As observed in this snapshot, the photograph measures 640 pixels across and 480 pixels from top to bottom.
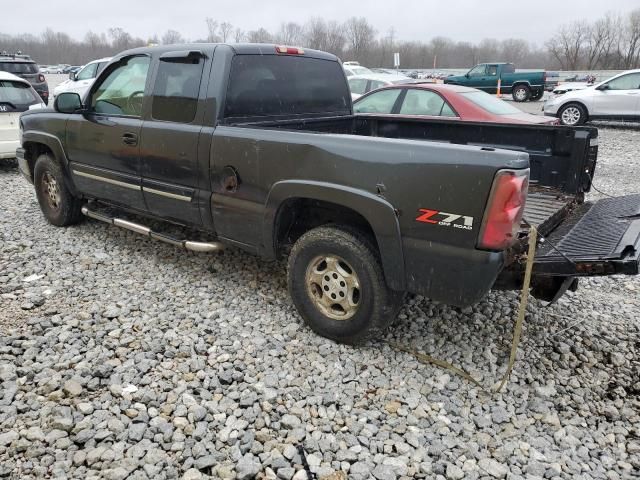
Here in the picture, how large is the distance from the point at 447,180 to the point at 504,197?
297mm

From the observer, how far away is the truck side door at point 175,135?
3.75 m

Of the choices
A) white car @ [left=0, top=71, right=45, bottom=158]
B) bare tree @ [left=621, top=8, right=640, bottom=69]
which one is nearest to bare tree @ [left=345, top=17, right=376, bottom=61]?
bare tree @ [left=621, top=8, right=640, bottom=69]

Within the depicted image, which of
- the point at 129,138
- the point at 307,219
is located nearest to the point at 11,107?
the point at 129,138

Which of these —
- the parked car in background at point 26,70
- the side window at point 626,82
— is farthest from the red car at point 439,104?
the parked car in background at point 26,70

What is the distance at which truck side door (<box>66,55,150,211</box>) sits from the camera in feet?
13.9

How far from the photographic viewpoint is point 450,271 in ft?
8.98

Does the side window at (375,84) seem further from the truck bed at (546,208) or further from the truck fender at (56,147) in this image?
the truck bed at (546,208)

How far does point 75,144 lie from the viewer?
15.8 feet

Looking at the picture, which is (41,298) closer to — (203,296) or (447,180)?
(203,296)

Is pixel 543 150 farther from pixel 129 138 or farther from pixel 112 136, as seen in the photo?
pixel 112 136

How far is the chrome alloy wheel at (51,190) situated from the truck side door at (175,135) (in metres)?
1.81

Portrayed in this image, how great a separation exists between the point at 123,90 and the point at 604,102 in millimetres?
13992

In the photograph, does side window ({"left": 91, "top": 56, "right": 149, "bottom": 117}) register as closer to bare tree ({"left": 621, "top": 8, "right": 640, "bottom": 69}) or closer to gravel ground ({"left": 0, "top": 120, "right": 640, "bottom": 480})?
gravel ground ({"left": 0, "top": 120, "right": 640, "bottom": 480})

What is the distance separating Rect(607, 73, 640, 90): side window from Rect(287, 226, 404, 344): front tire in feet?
46.8
